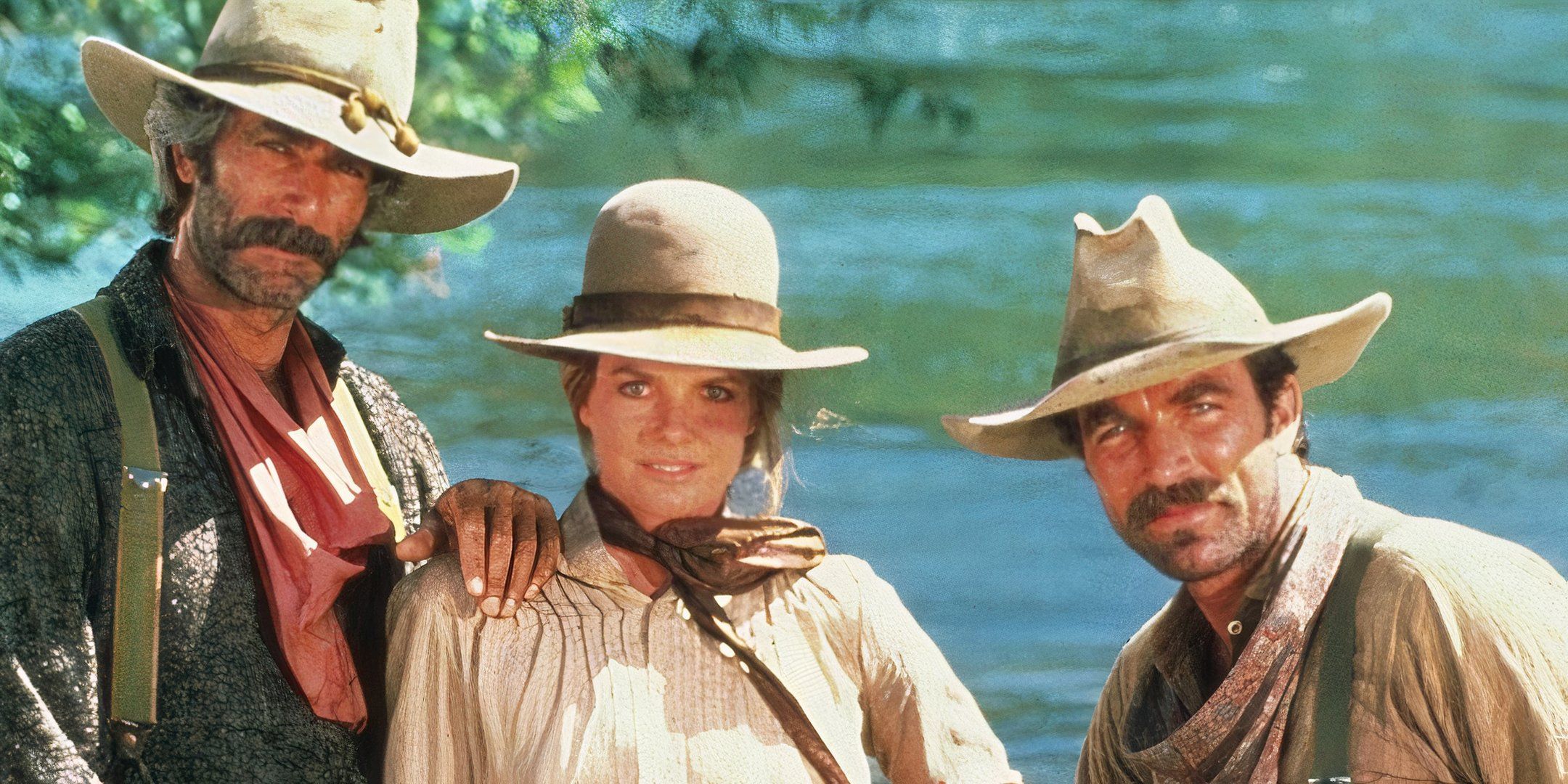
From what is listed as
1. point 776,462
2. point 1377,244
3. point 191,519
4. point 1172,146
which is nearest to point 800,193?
point 1172,146

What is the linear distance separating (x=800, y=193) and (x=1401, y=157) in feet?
5.12

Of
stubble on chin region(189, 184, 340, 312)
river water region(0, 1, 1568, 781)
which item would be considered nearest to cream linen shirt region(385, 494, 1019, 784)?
stubble on chin region(189, 184, 340, 312)

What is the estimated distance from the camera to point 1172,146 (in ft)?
16.5

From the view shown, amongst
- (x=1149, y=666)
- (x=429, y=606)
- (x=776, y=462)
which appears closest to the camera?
(x=429, y=606)

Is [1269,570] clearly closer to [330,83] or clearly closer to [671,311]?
[671,311]

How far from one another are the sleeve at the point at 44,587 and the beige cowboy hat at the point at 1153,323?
58.1 inches

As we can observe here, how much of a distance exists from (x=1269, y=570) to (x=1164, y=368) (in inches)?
15.6

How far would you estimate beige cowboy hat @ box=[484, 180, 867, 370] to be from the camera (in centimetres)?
300

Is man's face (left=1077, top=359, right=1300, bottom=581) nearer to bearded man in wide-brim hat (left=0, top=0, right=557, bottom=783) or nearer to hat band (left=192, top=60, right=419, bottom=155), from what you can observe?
bearded man in wide-brim hat (left=0, top=0, right=557, bottom=783)

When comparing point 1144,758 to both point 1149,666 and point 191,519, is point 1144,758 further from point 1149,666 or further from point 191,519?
point 191,519

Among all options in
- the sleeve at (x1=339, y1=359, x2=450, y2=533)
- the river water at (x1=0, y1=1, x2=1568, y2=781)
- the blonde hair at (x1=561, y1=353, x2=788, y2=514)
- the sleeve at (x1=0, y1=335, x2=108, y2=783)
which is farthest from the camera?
the river water at (x1=0, y1=1, x2=1568, y2=781)

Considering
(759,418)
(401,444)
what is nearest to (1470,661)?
(759,418)

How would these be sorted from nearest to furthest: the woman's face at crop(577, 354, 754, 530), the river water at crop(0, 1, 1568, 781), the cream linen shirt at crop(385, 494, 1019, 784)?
1. the cream linen shirt at crop(385, 494, 1019, 784)
2. the woman's face at crop(577, 354, 754, 530)
3. the river water at crop(0, 1, 1568, 781)

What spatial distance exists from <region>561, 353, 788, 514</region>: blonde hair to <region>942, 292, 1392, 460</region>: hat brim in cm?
36
